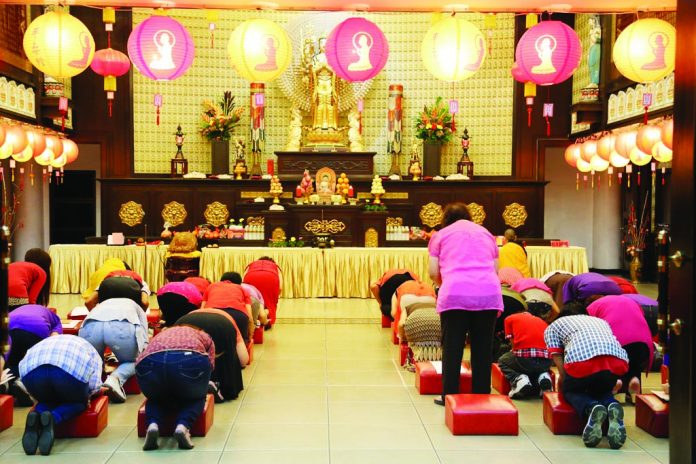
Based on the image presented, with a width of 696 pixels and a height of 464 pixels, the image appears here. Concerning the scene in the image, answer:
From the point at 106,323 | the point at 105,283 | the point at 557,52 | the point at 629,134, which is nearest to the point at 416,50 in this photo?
the point at 629,134

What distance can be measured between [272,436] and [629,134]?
6855 millimetres

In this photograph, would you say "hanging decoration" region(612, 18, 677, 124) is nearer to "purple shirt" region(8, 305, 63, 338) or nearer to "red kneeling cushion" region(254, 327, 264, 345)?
"red kneeling cushion" region(254, 327, 264, 345)

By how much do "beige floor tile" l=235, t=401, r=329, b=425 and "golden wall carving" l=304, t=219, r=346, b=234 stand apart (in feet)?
19.0

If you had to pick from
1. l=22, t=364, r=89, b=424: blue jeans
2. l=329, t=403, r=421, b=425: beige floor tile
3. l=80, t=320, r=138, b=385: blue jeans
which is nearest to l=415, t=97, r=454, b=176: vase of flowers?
l=329, t=403, r=421, b=425: beige floor tile

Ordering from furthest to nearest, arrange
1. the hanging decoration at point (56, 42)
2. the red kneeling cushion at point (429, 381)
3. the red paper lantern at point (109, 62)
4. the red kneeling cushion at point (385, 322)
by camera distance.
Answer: the red paper lantern at point (109, 62) < the red kneeling cushion at point (385, 322) < the hanging decoration at point (56, 42) < the red kneeling cushion at point (429, 381)

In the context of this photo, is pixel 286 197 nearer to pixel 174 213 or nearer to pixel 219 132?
pixel 219 132

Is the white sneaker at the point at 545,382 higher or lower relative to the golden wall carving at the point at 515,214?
lower

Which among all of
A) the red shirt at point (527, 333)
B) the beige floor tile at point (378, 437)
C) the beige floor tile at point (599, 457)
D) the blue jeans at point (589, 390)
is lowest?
the beige floor tile at point (378, 437)

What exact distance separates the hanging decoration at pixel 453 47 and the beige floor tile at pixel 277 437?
10.8 ft

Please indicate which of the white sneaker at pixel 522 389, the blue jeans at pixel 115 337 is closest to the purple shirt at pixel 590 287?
the white sneaker at pixel 522 389

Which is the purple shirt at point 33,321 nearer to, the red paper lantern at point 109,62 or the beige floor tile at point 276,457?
the beige floor tile at point 276,457

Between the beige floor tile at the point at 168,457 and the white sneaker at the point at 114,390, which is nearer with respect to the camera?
the beige floor tile at the point at 168,457

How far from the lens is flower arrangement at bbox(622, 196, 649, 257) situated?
42.4 ft

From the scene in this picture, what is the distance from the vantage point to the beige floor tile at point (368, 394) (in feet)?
16.9
